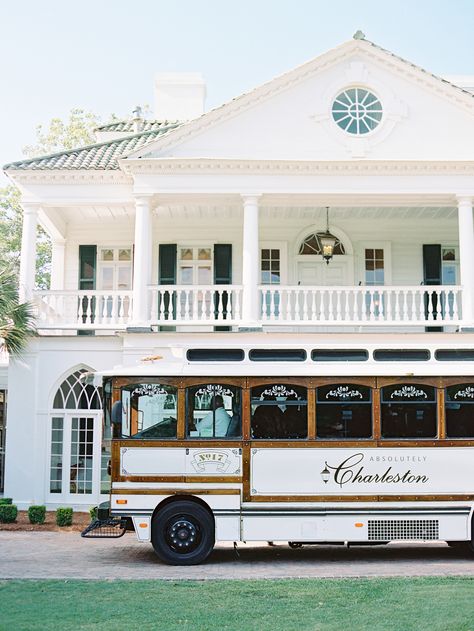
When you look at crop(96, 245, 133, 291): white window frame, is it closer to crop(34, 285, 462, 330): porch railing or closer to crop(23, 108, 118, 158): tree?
crop(34, 285, 462, 330): porch railing

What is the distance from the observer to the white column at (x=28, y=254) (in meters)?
19.0

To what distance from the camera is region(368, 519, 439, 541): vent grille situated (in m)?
12.2

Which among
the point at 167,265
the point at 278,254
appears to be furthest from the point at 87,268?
the point at 278,254

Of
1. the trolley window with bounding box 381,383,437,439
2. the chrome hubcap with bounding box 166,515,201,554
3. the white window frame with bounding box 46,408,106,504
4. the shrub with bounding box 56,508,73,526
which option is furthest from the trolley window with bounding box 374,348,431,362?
the white window frame with bounding box 46,408,106,504

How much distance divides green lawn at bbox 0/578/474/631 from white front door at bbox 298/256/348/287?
1240cm

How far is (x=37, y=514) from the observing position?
16.6 metres

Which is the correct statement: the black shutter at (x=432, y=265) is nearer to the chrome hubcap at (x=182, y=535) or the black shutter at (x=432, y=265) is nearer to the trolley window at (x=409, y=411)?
the trolley window at (x=409, y=411)

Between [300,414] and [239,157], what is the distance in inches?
327

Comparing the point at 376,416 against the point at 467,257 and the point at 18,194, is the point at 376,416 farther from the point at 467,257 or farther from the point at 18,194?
the point at 18,194

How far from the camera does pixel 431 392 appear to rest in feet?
41.3

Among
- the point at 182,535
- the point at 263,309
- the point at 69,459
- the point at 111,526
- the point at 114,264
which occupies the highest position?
the point at 114,264

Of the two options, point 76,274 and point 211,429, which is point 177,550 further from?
point 76,274

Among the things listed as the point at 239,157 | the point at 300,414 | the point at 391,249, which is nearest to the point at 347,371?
the point at 300,414

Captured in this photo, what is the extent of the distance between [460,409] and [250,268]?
283 inches
